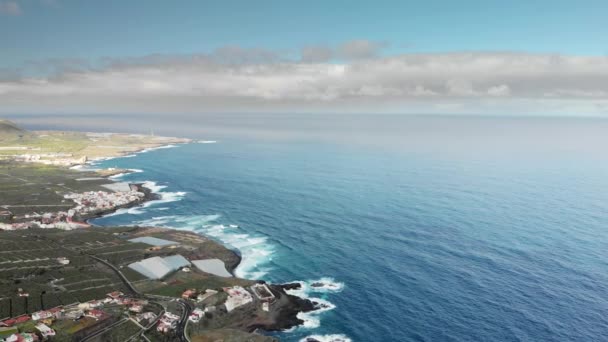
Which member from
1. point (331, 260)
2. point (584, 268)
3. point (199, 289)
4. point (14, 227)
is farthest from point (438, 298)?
point (14, 227)

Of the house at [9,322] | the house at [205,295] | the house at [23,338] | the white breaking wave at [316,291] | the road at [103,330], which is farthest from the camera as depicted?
the house at [205,295]

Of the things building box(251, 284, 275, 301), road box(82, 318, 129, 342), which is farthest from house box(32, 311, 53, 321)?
building box(251, 284, 275, 301)

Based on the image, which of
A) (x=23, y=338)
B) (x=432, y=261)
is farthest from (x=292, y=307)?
(x=23, y=338)

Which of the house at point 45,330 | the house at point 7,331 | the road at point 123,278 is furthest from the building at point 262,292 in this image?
the house at point 7,331

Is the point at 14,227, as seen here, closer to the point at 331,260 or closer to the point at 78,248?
the point at 78,248

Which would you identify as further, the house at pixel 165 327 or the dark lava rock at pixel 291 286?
the dark lava rock at pixel 291 286

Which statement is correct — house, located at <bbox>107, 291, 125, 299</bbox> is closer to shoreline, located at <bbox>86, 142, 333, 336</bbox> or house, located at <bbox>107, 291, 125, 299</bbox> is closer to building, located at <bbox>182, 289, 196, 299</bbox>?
building, located at <bbox>182, 289, 196, 299</bbox>

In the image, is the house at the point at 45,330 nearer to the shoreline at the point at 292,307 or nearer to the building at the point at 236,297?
the building at the point at 236,297

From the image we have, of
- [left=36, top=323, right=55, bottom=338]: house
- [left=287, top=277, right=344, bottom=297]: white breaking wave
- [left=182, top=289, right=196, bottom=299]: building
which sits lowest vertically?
[left=287, top=277, right=344, bottom=297]: white breaking wave
